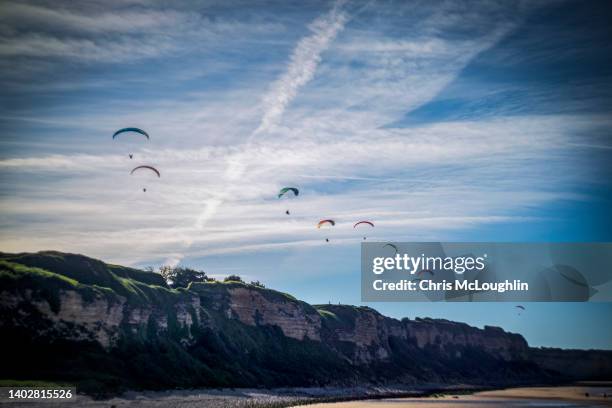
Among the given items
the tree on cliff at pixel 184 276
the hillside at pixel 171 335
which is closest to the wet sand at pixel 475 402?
the hillside at pixel 171 335

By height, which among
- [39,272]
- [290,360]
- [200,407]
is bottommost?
[200,407]

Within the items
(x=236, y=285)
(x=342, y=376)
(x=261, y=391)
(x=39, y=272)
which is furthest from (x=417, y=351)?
(x=39, y=272)

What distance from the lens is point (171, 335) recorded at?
7781 cm

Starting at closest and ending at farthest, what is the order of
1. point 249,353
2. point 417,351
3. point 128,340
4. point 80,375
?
point 80,375 → point 128,340 → point 249,353 → point 417,351

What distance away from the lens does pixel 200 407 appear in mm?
51406

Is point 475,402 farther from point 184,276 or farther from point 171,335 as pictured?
point 184,276

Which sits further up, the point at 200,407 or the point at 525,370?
the point at 525,370

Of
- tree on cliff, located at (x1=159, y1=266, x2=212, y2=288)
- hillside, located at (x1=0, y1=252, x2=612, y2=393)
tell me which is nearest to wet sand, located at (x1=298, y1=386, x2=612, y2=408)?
hillside, located at (x1=0, y1=252, x2=612, y2=393)

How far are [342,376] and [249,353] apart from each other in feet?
60.3

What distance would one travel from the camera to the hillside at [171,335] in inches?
2314

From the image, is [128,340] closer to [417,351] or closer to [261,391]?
[261,391]

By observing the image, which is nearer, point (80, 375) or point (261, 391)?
point (80, 375)

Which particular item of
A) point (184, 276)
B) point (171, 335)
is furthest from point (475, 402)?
point (184, 276)

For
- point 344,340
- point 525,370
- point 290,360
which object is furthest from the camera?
point 525,370
